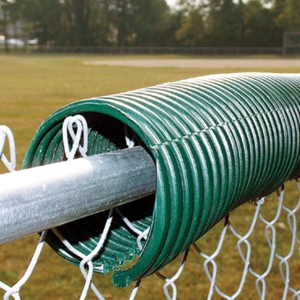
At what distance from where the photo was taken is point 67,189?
0.66 m

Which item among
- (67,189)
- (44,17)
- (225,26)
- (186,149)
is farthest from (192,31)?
(67,189)

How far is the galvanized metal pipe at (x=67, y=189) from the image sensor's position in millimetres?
601

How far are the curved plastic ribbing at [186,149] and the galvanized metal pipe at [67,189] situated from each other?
5 centimetres

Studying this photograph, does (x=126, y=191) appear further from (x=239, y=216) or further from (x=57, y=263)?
(x=239, y=216)

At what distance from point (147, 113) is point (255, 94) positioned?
37cm

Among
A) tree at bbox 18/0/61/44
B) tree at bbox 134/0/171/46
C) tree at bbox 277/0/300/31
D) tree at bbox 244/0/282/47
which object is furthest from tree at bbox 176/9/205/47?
tree at bbox 18/0/61/44

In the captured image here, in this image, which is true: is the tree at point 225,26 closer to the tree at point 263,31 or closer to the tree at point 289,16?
the tree at point 263,31

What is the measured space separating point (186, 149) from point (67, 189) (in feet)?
0.67

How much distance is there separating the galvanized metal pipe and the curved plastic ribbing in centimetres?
5

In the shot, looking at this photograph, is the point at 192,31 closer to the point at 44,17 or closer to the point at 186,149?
the point at 44,17

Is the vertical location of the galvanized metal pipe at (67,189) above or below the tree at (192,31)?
above

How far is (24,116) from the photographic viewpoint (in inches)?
368

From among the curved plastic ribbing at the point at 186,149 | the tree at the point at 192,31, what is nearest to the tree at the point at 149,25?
the tree at the point at 192,31

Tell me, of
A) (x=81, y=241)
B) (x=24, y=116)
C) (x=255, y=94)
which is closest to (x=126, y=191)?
(x=81, y=241)
